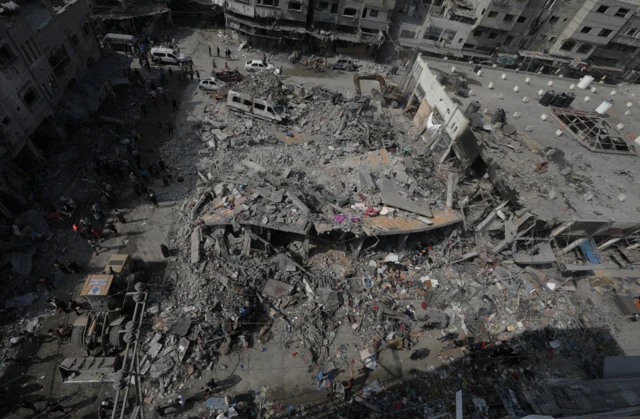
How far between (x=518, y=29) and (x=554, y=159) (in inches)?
1012

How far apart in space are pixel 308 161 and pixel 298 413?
1483 cm

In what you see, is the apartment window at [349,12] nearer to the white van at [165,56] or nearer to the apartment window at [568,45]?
the white van at [165,56]

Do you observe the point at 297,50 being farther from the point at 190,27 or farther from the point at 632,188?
the point at 632,188

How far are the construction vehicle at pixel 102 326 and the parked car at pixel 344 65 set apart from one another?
28686 millimetres

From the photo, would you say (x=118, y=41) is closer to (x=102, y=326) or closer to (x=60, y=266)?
(x=60, y=266)

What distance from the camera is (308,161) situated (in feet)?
70.7

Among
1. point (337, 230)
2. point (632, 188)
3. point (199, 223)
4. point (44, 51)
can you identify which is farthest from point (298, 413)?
point (44, 51)

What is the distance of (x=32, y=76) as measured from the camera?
741 inches

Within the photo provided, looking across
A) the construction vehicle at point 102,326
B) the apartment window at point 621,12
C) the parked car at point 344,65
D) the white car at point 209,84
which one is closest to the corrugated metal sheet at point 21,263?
the construction vehicle at point 102,326

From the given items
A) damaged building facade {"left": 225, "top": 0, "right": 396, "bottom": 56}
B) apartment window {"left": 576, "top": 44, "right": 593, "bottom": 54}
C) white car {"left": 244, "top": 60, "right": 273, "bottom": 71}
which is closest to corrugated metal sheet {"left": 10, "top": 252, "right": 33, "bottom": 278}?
white car {"left": 244, "top": 60, "right": 273, "bottom": 71}

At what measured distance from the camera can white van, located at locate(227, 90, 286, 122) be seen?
24586 mm

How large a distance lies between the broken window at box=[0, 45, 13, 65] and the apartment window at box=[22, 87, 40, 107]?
1.81 metres

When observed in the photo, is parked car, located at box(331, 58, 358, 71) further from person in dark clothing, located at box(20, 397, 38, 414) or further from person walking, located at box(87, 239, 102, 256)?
person in dark clothing, located at box(20, 397, 38, 414)

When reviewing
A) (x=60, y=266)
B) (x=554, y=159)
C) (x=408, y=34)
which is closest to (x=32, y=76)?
(x=60, y=266)
